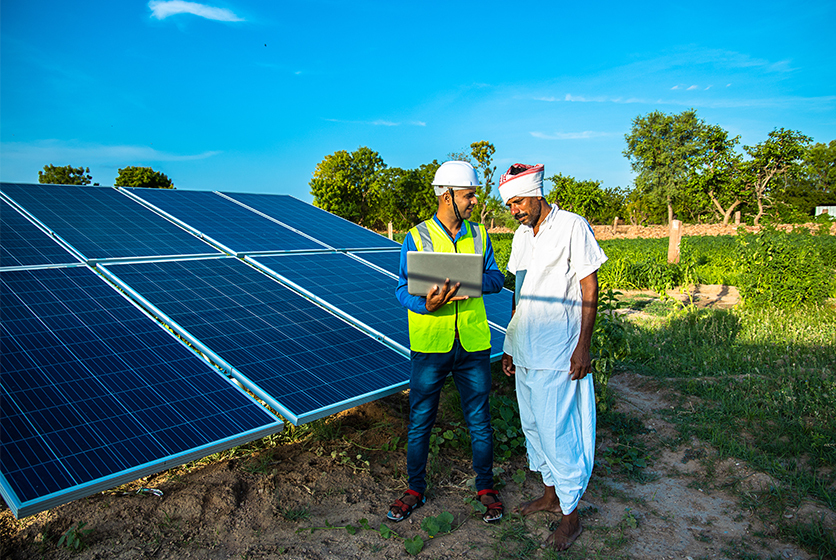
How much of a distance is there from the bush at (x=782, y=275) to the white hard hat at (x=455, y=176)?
9.12m

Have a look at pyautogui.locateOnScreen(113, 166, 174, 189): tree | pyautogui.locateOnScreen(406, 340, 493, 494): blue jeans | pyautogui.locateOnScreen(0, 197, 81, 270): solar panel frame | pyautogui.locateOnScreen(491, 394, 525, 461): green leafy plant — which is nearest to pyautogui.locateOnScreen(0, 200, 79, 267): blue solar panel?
pyautogui.locateOnScreen(0, 197, 81, 270): solar panel frame

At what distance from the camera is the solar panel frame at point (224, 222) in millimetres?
5801

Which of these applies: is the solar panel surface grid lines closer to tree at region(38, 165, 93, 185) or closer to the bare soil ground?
the bare soil ground

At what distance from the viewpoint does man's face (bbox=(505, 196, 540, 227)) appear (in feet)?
11.1

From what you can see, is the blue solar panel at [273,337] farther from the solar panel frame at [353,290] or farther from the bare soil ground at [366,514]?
the bare soil ground at [366,514]

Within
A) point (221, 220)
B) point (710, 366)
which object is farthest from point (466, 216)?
point (710, 366)

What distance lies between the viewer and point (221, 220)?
21.5ft

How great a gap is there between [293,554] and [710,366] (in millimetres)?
6146

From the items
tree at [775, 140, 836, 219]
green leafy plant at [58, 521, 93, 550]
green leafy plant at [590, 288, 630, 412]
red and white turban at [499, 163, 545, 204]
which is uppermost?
tree at [775, 140, 836, 219]

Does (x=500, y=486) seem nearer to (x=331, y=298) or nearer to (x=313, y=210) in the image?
(x=331, y=298)

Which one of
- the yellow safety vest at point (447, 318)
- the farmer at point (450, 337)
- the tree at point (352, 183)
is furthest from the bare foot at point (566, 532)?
the tree at point (352, 183)

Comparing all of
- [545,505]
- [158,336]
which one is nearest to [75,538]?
[158,336]

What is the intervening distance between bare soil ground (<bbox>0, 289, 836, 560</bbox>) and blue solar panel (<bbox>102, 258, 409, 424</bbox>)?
3.17ft

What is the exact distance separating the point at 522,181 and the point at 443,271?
82cm
